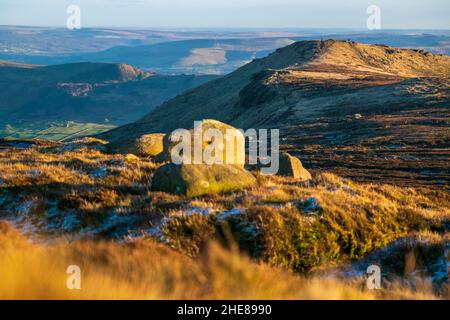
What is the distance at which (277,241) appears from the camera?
8578 millimetres

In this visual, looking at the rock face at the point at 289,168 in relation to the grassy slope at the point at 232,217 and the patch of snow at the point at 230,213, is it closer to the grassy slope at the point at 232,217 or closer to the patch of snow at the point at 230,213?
the grassy slope at the point at 232,217

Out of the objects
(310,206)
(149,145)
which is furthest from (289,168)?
(149,145)

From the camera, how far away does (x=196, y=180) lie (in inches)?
453

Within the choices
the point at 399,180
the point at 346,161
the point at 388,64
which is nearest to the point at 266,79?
the point at 388,64

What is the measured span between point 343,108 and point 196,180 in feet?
169

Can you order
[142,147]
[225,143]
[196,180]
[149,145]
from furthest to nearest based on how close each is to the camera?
1. [149,145]
2. [142,147]
3. [225,143]
4. [196,180]

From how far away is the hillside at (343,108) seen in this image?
34.6 metres

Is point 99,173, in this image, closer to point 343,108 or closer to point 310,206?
point 310,206

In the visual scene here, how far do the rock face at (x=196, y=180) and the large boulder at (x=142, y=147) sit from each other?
9743mm

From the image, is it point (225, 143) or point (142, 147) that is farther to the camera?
point (142, 147)

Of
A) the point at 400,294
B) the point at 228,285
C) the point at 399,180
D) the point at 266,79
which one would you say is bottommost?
the point at 399,180

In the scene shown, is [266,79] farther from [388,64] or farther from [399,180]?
[399,180]

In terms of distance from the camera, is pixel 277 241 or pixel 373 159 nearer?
pixel 277 241
